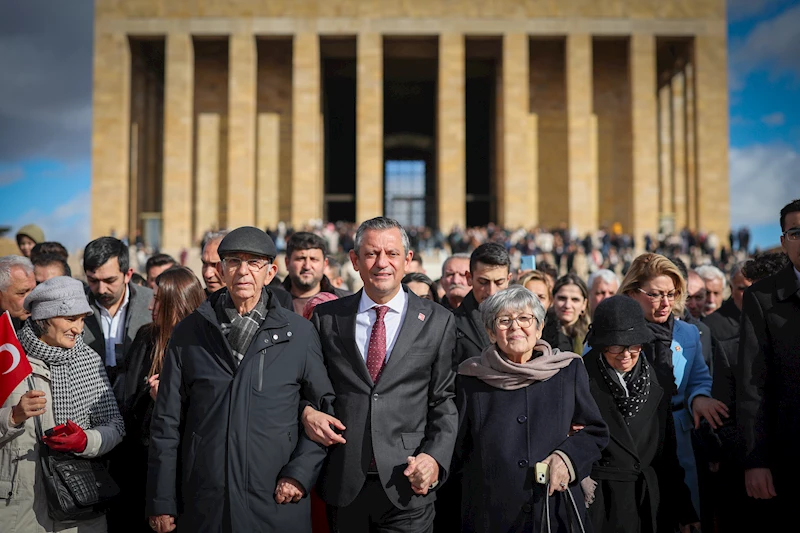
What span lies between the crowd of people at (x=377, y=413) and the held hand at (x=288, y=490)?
0.01 metres

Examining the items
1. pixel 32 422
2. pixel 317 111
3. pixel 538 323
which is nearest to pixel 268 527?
pixel 32 422

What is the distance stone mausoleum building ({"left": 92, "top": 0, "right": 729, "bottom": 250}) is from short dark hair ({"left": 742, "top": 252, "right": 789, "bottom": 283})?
24303mm

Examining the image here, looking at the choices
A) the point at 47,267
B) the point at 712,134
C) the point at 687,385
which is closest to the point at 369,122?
the point at 712,134

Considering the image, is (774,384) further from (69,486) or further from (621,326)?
(69,486)

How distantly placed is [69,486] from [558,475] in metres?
2.67

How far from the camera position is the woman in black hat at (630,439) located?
413 centimetres

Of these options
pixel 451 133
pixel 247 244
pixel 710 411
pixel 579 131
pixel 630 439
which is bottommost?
pixel 630 439

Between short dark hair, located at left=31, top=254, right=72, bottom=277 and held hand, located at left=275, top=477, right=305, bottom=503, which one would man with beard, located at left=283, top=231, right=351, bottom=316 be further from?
held hand, located at left=275, top=477, right=305, bottom=503

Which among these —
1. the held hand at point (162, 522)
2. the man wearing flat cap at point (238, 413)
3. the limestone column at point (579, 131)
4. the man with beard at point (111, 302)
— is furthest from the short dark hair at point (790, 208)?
the limestone column at point (579, 131)

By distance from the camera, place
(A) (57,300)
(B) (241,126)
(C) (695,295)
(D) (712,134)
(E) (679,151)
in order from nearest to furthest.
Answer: (A) (57,300) < (C) (695,295) < (B) (241,126) < (D) (712,134) < (E) (679,151)

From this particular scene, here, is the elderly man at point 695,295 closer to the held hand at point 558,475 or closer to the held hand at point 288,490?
the held hand at point 558,475

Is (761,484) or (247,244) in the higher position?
(247,244)

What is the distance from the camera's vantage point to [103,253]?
573 centimetres

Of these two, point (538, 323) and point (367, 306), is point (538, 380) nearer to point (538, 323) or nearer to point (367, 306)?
point (538, 323)
